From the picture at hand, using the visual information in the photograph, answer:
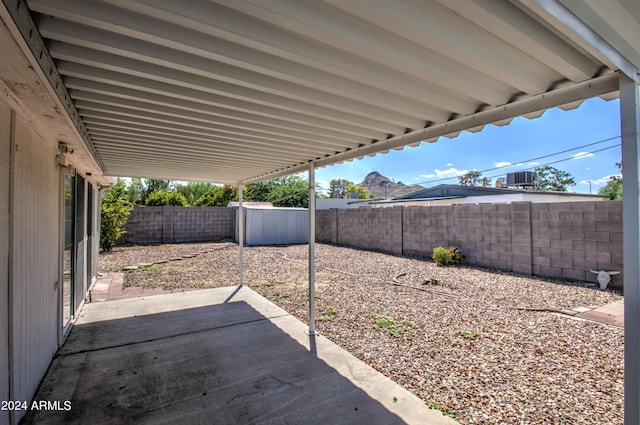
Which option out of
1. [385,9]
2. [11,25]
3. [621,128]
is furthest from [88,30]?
[621,128]

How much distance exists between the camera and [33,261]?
2510 mm

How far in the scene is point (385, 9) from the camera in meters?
1.29

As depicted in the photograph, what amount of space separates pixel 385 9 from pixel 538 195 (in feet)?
55.6

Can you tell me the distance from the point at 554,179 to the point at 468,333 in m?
36.7

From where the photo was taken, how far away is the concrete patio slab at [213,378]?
7.41ft

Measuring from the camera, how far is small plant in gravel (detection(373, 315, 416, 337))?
3.79 m

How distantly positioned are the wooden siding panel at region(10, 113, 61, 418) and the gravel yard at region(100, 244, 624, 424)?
2.70 metres

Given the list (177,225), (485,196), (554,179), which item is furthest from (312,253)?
(554,179)

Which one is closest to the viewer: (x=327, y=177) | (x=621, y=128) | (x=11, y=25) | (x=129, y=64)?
(x=11, y=25)

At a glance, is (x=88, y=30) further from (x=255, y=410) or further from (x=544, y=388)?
(x=544, y=388)

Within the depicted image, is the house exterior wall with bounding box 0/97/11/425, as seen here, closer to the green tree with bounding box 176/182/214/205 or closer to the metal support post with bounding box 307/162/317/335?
the metal support post with bounding box 307/162/317/335

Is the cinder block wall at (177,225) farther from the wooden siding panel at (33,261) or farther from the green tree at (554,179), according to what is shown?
the green tree at (554,179)

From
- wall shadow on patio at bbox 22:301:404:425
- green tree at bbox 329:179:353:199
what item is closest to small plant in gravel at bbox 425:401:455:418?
wall shadow on patio at bbox 22:301:404:425

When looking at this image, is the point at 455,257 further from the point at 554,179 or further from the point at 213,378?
the point at 554,179
